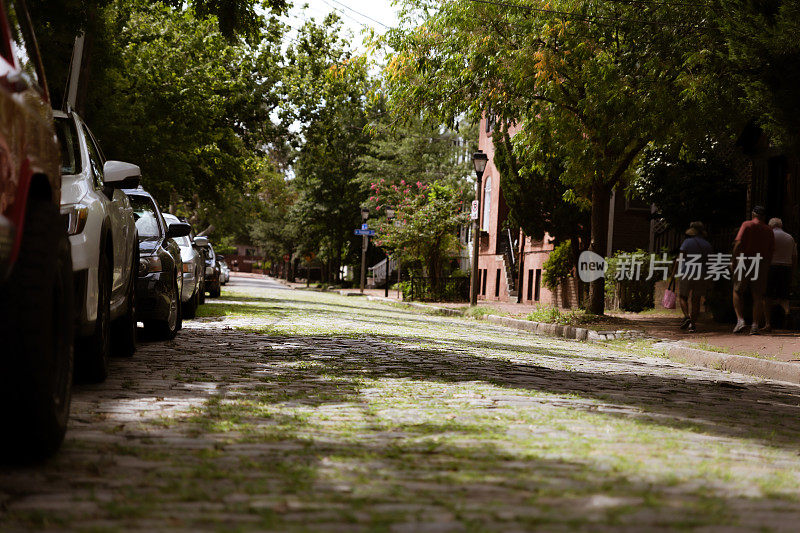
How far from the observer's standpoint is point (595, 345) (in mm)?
15422

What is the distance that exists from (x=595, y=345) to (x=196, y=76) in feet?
41.3

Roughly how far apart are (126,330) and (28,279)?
5031mm

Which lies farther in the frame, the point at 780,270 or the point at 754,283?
the point at 780,270

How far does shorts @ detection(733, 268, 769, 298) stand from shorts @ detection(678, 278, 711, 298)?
102 centimetres

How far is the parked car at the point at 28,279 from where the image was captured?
11.6 feet

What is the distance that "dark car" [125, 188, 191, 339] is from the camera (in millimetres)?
9961

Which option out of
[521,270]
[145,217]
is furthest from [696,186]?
[521,270]

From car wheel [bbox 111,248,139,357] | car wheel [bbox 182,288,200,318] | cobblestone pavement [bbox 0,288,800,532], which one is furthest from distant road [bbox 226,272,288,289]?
cobblestone pavement [bbox 0,288,800,532]

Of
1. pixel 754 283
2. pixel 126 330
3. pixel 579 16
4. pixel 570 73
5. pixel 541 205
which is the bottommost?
pixel 126 330

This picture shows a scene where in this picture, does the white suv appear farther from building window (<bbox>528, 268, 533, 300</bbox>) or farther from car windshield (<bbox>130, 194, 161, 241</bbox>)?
building window (<bbox>528, 268, 533, 300</bbox>)

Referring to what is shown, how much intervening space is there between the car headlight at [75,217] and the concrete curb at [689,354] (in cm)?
818

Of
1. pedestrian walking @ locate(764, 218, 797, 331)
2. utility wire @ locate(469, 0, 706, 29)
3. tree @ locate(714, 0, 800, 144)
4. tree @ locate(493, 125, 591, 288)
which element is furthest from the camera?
tree @ locate(493, 125, 591, 288)

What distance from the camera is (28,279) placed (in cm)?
370

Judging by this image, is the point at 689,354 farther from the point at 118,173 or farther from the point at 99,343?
the point at 118,173
